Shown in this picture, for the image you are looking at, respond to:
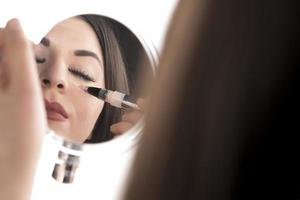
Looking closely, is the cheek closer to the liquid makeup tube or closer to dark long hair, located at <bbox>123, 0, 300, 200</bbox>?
the liquid makeup tube

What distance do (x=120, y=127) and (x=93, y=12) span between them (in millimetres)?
144

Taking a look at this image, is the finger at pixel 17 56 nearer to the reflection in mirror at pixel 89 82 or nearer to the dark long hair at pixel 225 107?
the reflection in mirror at pixel 89 82

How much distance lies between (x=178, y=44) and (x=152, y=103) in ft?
0.16

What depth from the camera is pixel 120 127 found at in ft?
1.96

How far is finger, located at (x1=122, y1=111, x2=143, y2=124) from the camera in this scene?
0.59m

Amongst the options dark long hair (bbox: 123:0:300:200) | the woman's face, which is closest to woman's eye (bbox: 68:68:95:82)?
the woman's face

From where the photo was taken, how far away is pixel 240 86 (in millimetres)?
335

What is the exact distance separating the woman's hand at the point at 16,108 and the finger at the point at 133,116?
104 mm

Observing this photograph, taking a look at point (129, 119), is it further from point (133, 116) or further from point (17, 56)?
point (17, 56)

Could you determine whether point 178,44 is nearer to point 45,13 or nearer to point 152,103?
point 152,103

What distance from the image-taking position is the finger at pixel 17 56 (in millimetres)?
532

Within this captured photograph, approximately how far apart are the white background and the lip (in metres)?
0.03

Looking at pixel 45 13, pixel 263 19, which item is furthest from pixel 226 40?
pixel 45 13

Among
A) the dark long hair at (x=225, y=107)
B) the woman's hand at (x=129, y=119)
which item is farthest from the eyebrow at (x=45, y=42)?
the dark long hair at (x=225, y=107)
